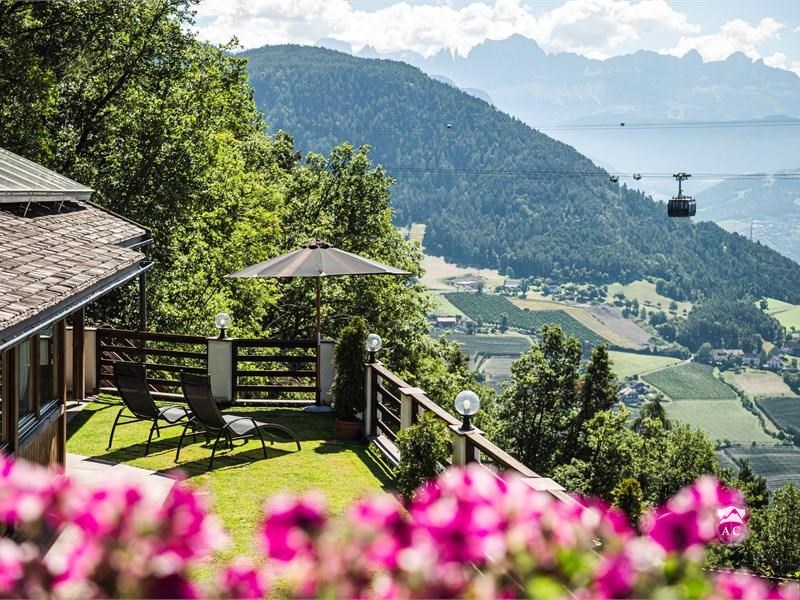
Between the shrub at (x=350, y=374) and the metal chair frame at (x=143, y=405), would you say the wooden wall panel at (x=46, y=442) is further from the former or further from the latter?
the shrub at (x=350, y=374)

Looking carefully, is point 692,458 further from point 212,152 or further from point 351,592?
point 351,592

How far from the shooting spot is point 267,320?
99.2 feet

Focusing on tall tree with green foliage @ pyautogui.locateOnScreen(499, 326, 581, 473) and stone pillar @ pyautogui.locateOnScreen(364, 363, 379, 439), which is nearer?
stone pillar @ pyautogui.locateOnScreen(364, 363, 379, 439)

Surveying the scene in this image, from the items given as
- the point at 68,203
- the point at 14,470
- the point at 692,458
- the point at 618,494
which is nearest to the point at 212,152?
the point at 68,203

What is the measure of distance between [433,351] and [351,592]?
99.9 feet

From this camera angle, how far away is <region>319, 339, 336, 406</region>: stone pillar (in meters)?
14.2

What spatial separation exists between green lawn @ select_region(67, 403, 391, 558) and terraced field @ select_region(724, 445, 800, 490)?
10463 cm

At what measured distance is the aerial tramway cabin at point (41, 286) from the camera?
7.08 meters

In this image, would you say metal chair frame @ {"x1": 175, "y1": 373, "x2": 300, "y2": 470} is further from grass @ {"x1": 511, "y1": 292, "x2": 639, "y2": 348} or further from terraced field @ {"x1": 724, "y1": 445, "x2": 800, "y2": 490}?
grass @ {"x1": 511, "y1": 292, "x2": 639, "y2": 348}

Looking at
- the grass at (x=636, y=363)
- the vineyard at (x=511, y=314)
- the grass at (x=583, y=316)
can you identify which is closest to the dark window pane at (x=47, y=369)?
the grass at (x=636, y=363)

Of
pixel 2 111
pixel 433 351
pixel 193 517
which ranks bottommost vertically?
pixel 433 351

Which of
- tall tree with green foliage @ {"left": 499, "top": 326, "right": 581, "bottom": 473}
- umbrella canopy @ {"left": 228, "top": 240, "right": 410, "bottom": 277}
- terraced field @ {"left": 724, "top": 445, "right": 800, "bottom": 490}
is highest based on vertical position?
umbrella canopy @ {"left": 228, "top": 240, "right": 410, "bottom": 277}

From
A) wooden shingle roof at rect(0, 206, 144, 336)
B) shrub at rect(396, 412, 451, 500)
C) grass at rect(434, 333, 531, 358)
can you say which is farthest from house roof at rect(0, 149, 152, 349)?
grass at rect(434, 333, 531, 358)

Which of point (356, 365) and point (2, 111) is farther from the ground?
point (2, 111)
